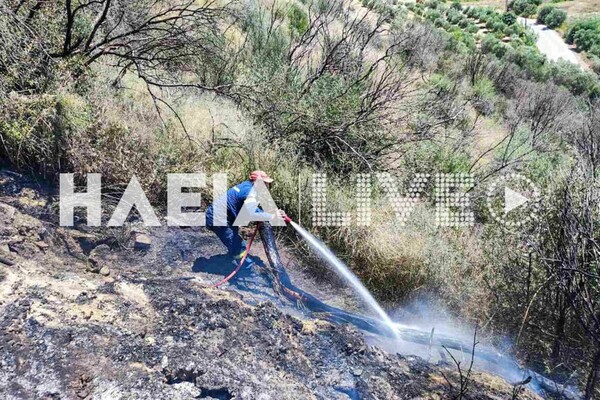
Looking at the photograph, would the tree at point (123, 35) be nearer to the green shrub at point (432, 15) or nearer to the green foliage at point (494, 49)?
the green foliage at point (494, 49)

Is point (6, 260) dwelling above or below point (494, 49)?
below

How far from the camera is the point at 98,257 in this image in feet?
18.1

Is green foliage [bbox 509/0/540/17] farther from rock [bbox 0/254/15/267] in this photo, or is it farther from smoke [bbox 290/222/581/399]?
rock [bbox 0/254/15/267]

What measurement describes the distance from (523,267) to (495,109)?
10.3 metres

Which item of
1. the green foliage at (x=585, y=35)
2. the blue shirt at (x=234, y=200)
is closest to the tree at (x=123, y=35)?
the blue shirt at (x=234, y=200)

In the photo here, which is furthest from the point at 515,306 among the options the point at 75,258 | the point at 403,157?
the point at 75,258

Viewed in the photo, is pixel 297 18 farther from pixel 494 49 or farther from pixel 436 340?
pixel 494 49

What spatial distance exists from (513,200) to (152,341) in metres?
5.30

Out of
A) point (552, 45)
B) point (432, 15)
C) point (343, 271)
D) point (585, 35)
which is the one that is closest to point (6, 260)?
point (343, 271)

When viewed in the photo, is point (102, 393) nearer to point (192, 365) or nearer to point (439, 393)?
point (192, 365)

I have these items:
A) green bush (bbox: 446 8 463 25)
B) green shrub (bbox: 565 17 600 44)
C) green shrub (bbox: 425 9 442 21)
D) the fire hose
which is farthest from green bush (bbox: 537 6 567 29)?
the fire hose

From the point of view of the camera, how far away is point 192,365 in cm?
373

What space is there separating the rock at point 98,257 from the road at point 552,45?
93.1 ft

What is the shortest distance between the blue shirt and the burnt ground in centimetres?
84
